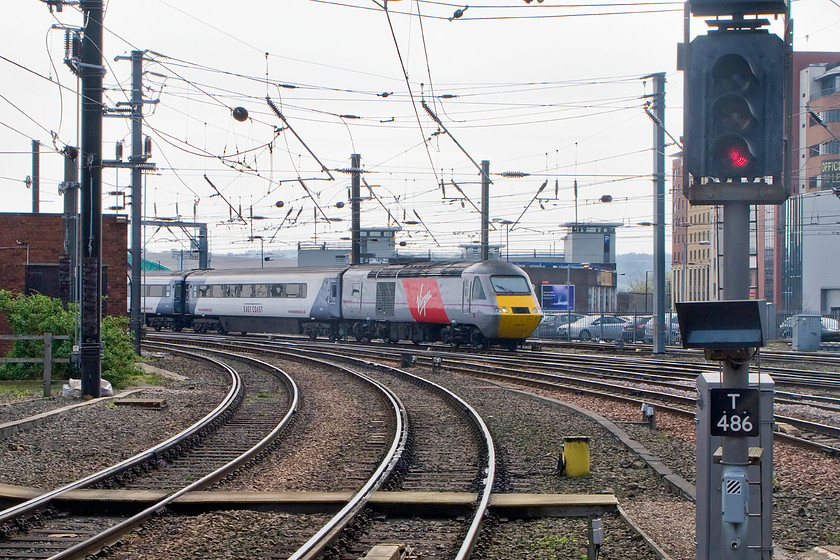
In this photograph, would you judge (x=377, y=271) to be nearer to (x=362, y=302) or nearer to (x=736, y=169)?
(x=362, y=302)

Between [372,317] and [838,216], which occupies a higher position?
[838,216]

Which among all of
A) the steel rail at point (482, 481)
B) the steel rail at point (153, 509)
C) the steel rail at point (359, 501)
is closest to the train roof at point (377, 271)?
the steel rail at point (482, 481)

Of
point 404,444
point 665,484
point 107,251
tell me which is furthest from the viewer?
point 107,251

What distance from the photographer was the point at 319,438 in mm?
13570

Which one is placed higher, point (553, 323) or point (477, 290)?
point (477, 290)

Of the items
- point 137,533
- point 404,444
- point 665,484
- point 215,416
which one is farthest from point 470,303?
point 137,533

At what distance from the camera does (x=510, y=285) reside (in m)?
32.4

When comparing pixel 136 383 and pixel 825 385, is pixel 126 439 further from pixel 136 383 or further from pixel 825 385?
pixel 825 385

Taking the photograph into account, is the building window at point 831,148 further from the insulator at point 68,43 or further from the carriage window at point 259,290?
the insulator at point 68,43

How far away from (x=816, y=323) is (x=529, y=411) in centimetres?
2332

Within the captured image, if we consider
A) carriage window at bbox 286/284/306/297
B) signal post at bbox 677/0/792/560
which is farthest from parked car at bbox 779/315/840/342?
signal post at bbox 677/0/792/560

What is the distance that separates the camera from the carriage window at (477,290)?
31.8 m

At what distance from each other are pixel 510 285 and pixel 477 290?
1191 mm

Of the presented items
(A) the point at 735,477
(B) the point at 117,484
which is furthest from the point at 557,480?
(A) the point at 735,477
